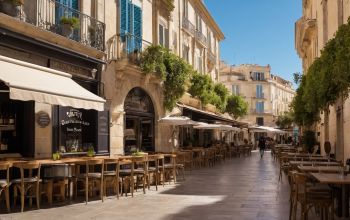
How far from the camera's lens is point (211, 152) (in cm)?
2244

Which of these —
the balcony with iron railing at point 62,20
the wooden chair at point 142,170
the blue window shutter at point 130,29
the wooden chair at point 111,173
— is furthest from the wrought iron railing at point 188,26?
the wooden chair at point 111,173

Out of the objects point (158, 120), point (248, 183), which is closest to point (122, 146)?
point (158, 120)

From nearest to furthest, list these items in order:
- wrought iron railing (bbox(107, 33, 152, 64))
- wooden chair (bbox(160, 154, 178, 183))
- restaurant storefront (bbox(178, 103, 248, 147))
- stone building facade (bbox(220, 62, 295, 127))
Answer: wooden chair (bbox(160, 154, 178, 183)), wrought iron railing (bbox(107, 33, 152, 64)), restaurant storefront (bbox(178, 103, 248, 147)), stone building facade (bbox(220, 62, 295, 127))

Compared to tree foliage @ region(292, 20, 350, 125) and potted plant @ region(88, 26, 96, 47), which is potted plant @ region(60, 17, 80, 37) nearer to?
potted plant @ region(88, 26, 96, 47)

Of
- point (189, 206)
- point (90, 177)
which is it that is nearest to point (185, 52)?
point (90, 177)

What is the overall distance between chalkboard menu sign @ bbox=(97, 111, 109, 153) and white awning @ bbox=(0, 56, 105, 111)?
12.2ft

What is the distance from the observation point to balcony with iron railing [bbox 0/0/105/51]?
1117cm

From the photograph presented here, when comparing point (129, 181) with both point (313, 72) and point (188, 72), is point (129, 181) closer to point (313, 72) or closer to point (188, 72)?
point (313, 72)

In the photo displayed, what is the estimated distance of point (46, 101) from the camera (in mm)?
8430

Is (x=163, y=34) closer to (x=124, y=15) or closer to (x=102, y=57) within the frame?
(x=124, y=15)

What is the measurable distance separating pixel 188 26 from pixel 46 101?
17.5 m

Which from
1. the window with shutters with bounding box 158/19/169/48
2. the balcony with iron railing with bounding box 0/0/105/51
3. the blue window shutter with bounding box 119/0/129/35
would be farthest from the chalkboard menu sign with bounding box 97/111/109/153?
the window with shutters with bounding box 158/19/169/48

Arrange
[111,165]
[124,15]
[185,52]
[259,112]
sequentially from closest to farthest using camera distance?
[111,165]
[124,15]
[185,52]
[259,112]

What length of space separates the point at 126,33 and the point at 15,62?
706cm
